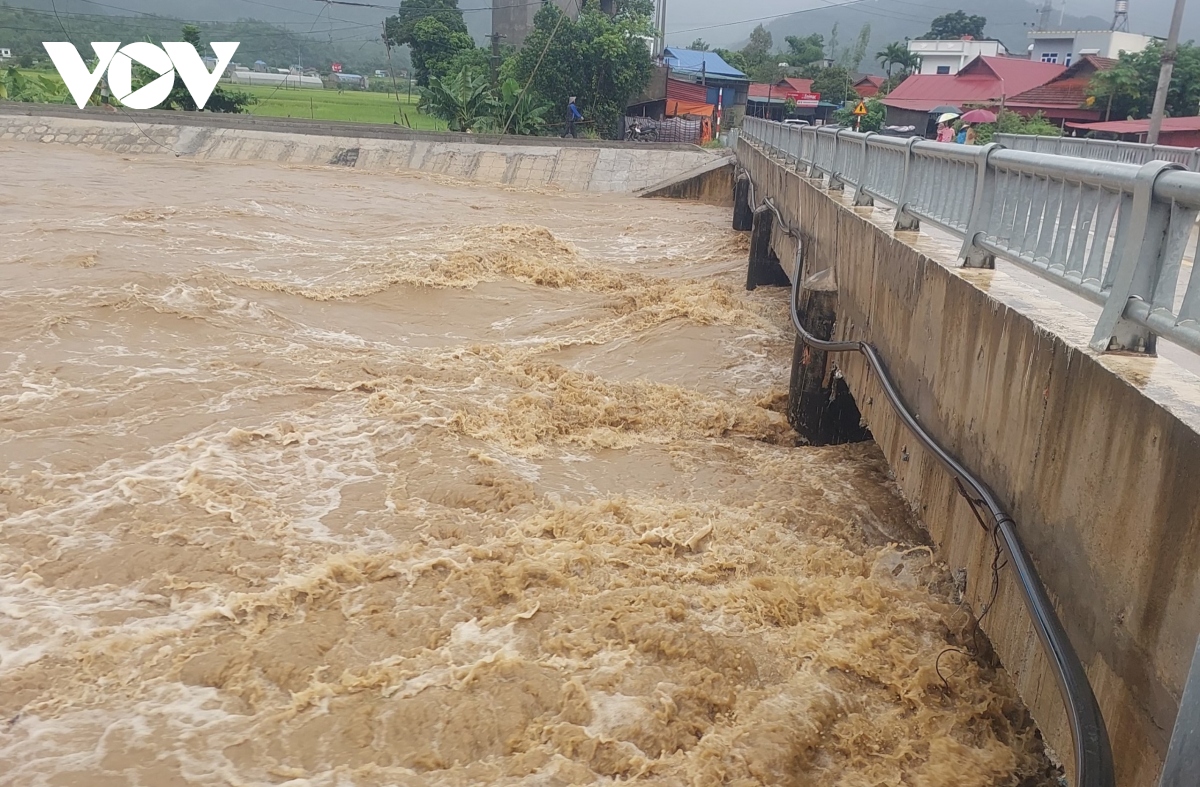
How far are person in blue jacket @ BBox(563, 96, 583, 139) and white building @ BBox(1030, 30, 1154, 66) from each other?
41.2 metres

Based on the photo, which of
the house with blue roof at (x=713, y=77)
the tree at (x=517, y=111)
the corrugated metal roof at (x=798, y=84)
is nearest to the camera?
the tree at (x=517, y=111)

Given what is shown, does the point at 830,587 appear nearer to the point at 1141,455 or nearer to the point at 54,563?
the point at 1141,455

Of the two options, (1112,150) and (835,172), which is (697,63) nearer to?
(1112,150)

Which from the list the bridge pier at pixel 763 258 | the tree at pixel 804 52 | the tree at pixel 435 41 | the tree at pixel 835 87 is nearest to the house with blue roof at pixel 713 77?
the tree at pixel 835 87

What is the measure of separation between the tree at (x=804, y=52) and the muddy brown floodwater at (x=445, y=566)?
70.6m

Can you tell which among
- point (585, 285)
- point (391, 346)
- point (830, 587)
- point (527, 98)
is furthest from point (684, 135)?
point (830, 587)

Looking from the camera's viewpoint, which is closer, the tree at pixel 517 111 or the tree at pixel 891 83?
the tree at pixel 517 111

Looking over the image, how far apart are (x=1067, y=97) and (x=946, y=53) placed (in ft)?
151

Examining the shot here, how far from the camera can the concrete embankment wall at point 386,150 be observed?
101 feet

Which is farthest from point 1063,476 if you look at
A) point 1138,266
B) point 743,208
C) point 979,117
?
point 979,117

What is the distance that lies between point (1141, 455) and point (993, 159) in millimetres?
2333

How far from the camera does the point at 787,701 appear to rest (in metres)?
4.84

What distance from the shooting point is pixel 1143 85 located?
31.6 m

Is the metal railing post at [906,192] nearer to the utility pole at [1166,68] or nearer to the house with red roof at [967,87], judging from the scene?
the utility pole at [1166,68]
